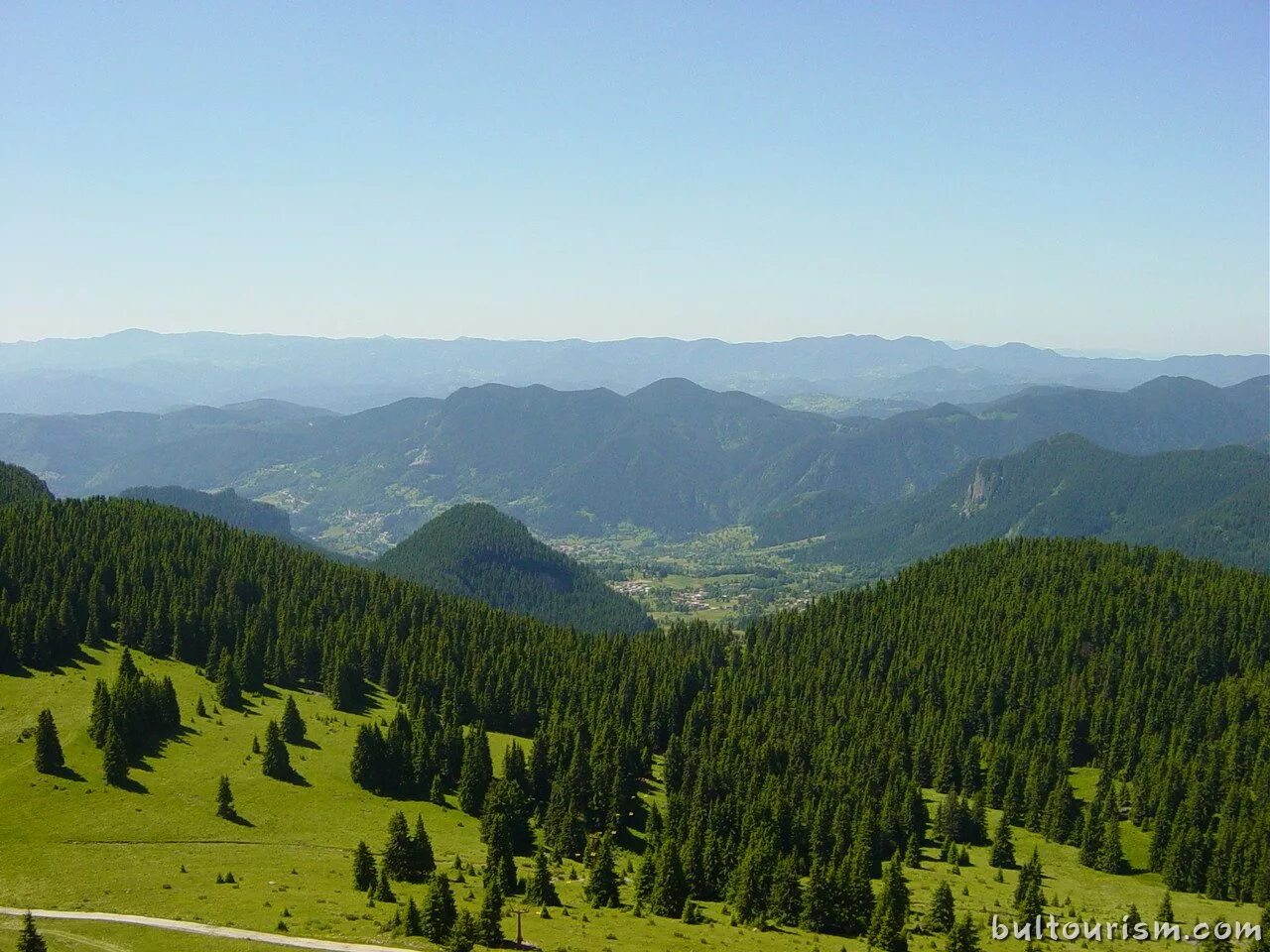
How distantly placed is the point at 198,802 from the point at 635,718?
→ 75.8 m

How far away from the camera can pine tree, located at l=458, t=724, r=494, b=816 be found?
131625mm

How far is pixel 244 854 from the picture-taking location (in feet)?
332

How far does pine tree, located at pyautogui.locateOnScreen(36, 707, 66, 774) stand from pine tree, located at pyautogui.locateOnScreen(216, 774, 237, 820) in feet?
63.7

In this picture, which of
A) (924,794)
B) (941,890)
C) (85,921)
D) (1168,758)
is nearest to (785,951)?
(941,890)

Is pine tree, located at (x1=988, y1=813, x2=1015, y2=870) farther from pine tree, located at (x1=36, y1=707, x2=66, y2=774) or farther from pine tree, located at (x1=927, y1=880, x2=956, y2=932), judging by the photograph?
pine tree, located at (x1=36, y1=707, x2=66, y2=774)

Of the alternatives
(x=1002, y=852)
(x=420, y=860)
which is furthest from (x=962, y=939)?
(x=420, y=860)

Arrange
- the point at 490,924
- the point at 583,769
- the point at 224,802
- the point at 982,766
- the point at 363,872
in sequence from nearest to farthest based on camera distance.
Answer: the point at 490,924 < the point at 363,872 < the point at 224,802 < the point at 583,769 < the point at 982,766

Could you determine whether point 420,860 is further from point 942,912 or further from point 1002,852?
point 1002,852

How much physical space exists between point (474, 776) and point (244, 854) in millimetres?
37263

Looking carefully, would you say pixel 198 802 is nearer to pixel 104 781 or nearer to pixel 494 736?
pixel 104 781

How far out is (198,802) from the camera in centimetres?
11250

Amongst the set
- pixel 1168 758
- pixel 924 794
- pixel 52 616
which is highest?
pixel 52 616

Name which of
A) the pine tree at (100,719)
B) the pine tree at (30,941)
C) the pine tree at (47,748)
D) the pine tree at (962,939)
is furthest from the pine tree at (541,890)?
the pine tree at (100,719)

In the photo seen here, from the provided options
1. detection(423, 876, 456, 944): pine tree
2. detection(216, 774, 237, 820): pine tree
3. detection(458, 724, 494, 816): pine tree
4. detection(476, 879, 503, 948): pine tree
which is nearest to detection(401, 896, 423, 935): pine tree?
detection(423, 876, 456, 944): pine tree
